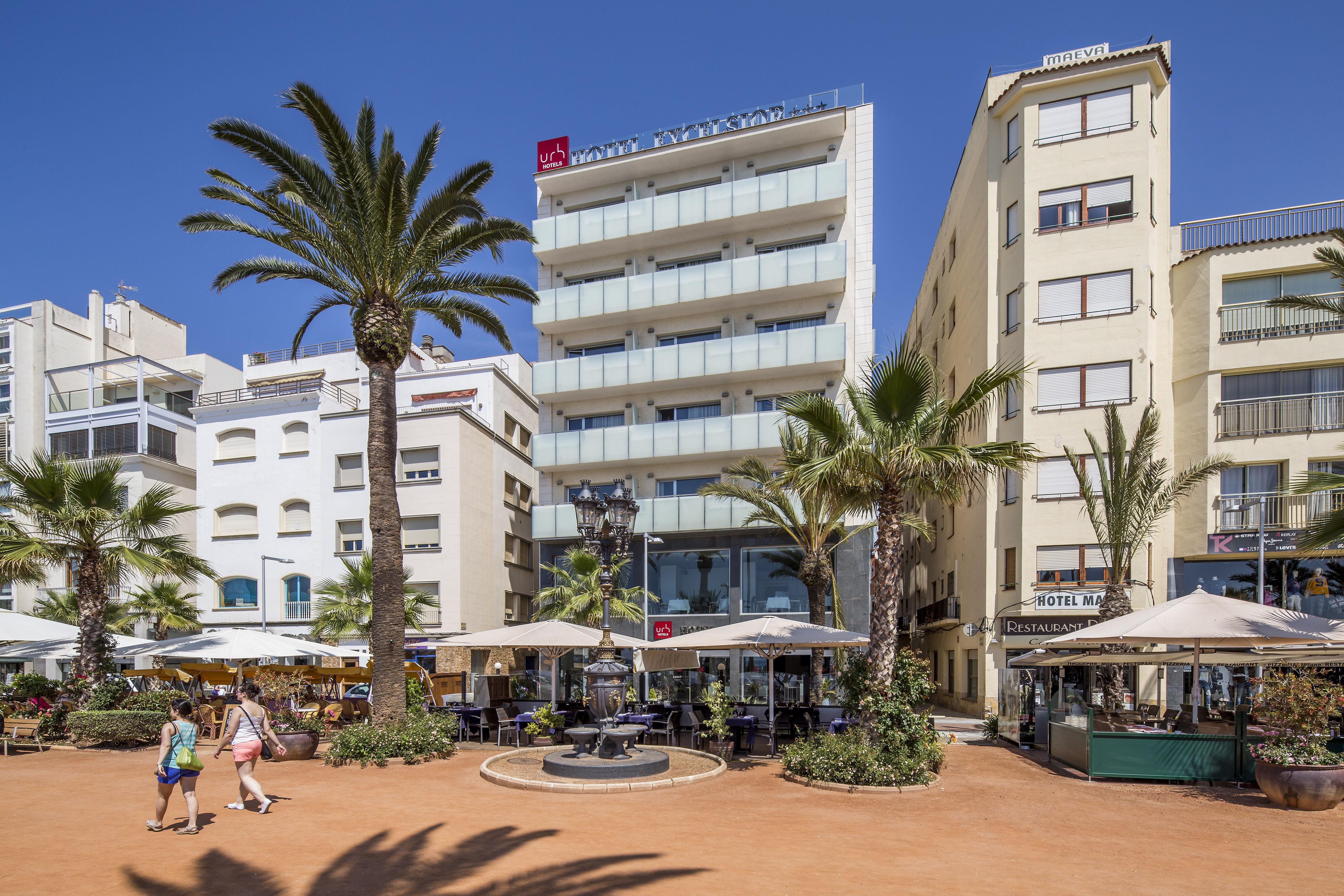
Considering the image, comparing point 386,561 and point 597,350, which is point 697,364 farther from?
point 386,561

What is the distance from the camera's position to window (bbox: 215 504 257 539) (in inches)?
1483

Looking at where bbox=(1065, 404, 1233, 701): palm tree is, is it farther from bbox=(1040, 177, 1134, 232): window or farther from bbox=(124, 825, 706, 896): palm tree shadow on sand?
bbox=(124, 825, 706, 896): palm tree shadow on sand

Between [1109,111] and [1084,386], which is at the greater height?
[1109,111]

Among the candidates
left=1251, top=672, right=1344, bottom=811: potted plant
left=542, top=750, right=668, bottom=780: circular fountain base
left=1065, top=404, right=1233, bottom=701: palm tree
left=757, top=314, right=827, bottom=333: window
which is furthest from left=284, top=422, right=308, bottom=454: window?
left=1251, top=672, right=1344, bottom=811: potted plant

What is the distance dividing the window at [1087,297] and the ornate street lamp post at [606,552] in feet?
55.1

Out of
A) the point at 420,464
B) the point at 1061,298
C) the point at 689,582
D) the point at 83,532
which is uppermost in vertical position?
the point at 1061,298

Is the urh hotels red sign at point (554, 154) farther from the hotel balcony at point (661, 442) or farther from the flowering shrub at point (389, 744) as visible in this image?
the flowering shrub at point (389, 744)

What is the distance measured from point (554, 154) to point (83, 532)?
83.8 ft

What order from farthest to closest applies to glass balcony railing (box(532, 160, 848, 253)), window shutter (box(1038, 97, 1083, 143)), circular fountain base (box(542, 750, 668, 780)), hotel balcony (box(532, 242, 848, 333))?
glass balcony railing (box(532, 160, 848, 253)) → hotel balcony (box(532, 242, 848, 333)) → window shutter (box(1038, 97, 1083, 143)) → circular fountain base (box(542, 750, 668, 780))

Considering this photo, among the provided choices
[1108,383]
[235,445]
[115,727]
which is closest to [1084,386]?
[1108,383]

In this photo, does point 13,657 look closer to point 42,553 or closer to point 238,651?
point 42,553

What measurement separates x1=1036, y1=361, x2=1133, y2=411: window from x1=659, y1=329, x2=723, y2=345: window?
12.5 metres

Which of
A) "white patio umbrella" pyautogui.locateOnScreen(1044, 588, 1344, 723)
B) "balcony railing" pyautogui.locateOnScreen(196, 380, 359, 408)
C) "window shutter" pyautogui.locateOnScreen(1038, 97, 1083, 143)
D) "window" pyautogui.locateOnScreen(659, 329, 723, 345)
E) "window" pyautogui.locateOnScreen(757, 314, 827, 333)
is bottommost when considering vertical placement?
"white patio umbrella" pyautogui.locateOnScreen(1044, 588, 1344, 723)

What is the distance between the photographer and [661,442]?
106 ft
